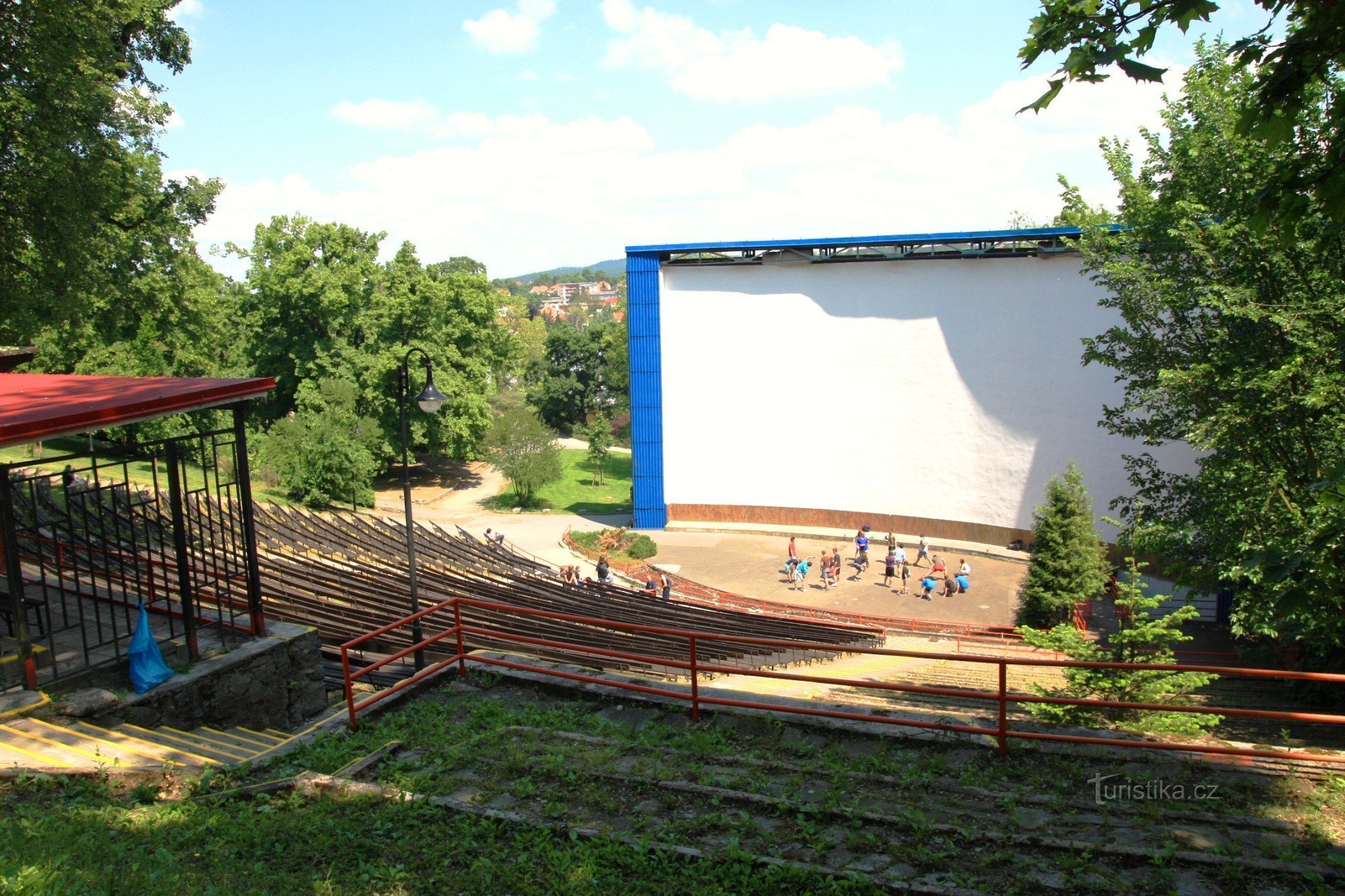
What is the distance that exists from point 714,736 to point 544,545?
81.1 feet

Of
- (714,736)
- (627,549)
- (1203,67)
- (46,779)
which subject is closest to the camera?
(46,779)

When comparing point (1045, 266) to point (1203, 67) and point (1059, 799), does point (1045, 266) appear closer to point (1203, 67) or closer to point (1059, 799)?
point (1203, 67)

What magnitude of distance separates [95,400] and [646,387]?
79.7ft

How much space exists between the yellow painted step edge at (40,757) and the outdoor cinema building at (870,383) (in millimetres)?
25654

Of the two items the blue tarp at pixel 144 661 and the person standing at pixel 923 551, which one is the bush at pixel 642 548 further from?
the blue tarp at pixel 144 661

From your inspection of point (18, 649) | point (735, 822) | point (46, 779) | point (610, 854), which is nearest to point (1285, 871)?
point (735, 822)

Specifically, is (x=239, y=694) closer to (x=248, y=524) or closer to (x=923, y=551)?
(x=248, y=524)

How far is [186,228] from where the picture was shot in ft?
88.1

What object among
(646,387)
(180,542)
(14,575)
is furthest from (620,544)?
(14,575)

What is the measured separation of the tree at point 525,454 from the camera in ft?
136

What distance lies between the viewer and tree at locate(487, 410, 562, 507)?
41.4 metres

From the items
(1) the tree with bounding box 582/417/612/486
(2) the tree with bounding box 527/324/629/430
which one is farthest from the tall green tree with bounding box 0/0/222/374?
(2) the tree with bounding box 527/324/629/430

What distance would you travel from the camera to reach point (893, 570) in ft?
85.1

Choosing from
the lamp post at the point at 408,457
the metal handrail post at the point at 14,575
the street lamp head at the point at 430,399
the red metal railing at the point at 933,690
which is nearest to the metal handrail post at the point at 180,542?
the metal handrail post at the point at 14,575
